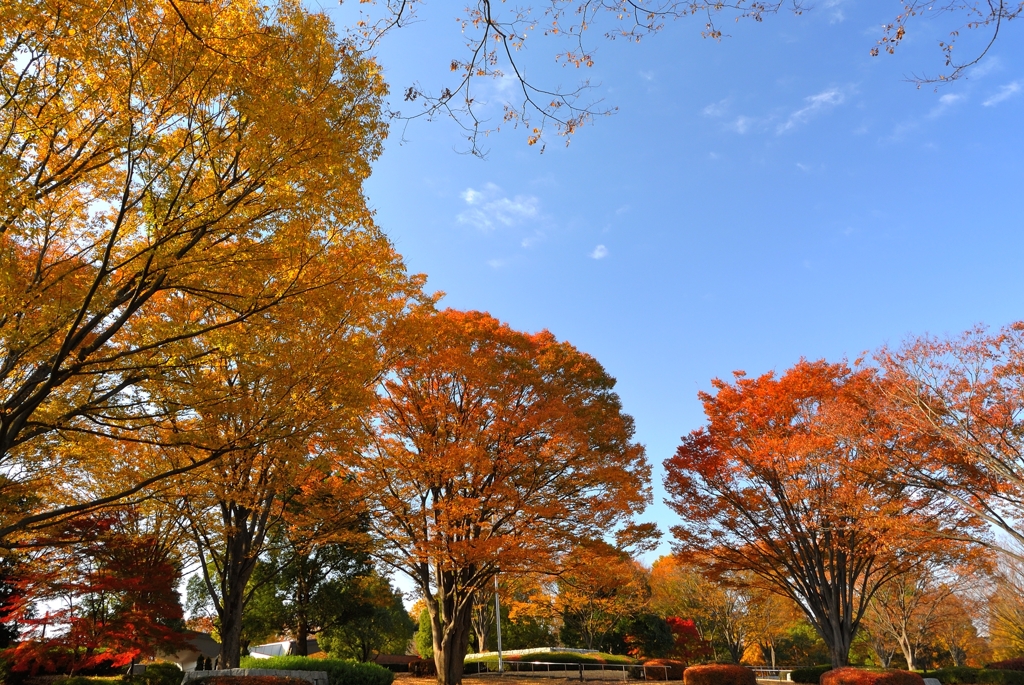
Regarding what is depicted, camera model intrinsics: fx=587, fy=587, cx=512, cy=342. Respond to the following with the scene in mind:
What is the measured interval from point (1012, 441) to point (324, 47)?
1440 centimetres

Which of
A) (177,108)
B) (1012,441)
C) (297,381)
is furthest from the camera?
(1012,441)

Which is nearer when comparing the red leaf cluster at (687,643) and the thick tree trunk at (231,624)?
the thick tree trunk at (231,624)

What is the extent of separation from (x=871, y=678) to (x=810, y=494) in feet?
13.7

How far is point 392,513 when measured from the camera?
Answer: 45.6 feet

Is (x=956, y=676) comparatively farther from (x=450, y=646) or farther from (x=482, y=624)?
(x=482, y=624)

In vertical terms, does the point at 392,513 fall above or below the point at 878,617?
above

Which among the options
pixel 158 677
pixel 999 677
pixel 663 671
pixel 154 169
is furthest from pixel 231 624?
pixel 999 677

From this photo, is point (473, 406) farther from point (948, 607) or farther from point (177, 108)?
point (948, 607)

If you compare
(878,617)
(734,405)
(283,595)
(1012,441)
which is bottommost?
(878,617)

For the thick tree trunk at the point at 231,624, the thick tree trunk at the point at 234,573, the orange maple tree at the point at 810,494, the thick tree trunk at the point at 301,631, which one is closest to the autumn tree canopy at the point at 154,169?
the thick tree trunk at the point at 234,573

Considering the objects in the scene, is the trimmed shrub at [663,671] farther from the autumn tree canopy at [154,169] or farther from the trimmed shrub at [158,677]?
the autumn tree canopy at [154,169]

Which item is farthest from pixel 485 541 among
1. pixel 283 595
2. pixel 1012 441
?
pixel 283 595

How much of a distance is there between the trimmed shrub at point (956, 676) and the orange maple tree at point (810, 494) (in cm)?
635

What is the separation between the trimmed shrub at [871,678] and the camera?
13258mm
